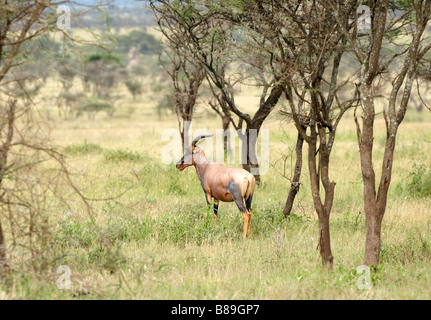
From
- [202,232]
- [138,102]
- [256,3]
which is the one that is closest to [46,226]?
[202,232]

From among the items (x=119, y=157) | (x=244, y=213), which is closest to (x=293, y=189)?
(x=244, y=213)

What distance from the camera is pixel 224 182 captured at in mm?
7352

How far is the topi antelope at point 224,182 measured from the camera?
724 cm

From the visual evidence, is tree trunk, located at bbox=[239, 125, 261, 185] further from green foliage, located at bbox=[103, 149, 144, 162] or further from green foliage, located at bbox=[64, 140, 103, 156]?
green foliage, located at bbox=[64, 140, 103, 156]

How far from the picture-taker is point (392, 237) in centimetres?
713

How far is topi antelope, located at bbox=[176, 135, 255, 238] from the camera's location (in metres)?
7.24

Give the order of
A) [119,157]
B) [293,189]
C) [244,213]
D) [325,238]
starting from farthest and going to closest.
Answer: [119,157]
[293,189]
[244,213]
[325,238]

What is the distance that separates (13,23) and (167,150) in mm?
11945

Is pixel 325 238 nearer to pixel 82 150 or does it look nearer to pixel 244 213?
pixel 244 213

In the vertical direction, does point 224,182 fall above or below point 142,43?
below

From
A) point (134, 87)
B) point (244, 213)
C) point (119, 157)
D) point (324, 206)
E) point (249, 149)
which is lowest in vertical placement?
point (244, 213)

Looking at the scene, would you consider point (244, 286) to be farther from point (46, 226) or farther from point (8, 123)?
point (8, 123)

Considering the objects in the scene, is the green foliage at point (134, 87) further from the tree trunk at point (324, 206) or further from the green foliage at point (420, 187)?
the tree trunk at point (324, 206)

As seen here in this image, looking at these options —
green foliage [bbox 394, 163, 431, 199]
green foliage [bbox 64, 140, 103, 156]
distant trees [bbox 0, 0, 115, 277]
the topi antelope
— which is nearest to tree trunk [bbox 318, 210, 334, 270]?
the topi antelope
